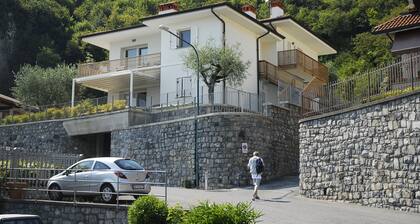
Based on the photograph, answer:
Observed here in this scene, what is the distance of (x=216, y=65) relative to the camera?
3203cm

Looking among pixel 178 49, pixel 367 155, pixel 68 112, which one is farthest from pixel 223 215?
pixel 68 112

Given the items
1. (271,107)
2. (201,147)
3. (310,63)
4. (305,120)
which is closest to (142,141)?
(201,147)

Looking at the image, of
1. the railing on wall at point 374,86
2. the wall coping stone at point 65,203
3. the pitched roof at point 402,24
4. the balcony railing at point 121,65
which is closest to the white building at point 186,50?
the balcony railing at point 121,65

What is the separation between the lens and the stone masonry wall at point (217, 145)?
2695cm

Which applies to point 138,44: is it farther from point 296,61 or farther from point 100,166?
point 100,166

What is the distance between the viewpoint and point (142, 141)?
99.0 ft

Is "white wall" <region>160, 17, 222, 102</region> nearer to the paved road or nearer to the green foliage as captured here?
the green foliage

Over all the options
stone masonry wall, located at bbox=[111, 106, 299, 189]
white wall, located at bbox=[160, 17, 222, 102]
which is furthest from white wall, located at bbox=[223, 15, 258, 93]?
stone masonry wall, located at bbox=[111, 106, 299, 189]

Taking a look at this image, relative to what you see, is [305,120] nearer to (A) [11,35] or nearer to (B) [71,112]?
(B) [71,112]

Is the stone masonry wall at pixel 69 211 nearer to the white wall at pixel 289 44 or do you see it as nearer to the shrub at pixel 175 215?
the shrub at pixel 175 215

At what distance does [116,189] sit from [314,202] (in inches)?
281

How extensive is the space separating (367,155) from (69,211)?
1019 centimetres

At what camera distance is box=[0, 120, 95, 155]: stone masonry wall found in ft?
116

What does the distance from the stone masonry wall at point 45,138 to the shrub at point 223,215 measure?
24.9 metres
